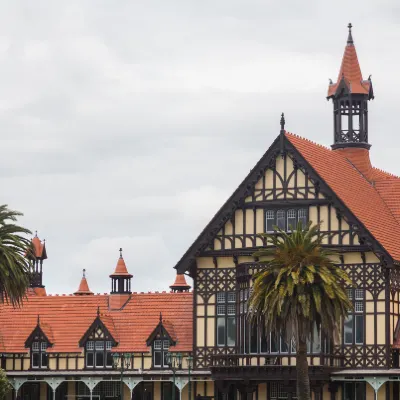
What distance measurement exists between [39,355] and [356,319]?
22187 millimetres

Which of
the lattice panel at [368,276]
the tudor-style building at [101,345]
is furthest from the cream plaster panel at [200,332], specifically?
the lattice panel at [368,276]

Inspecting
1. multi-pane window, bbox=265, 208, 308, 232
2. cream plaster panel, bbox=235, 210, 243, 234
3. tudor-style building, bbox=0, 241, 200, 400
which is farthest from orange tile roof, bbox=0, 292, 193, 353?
multi-pane window, bbox=265, 208, 308, 232

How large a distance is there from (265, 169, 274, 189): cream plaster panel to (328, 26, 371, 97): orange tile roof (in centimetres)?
1149

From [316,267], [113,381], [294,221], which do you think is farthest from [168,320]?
[316,267]

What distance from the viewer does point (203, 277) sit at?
9762 cm

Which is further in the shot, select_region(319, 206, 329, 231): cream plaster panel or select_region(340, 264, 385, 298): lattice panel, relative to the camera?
select_region(319, 206, 329, 231): cream plaster panel

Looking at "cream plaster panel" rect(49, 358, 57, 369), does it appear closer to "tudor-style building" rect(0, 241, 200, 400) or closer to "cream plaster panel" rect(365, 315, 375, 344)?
"tudor-style building" rect(0, 241, 200, 400)

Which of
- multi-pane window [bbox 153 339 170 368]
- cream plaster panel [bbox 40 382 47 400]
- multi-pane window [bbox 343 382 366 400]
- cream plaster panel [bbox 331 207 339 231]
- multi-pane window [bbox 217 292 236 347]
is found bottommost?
multi-pane window [bbox 343 382 366 400]

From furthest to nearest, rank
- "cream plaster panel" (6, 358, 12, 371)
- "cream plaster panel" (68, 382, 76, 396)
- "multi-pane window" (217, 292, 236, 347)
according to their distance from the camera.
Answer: "cream plaster panel" (6, 358, 12, 371), "cream plaster panel" (68, 382, 76, 396), "multi-pane window" (217, 292, 236, 347)

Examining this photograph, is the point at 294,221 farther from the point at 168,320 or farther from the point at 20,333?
the point at 20,333

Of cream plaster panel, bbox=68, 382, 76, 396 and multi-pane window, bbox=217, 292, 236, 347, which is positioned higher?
multi-pane window, bbox=217, 292, 236, 347

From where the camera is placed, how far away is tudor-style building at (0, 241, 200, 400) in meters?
100

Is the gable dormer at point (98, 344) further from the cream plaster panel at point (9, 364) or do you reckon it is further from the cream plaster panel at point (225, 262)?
the cream plaster panel at point (225, 262)

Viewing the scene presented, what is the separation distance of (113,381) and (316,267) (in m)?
21.5
